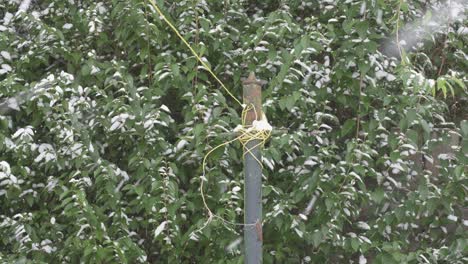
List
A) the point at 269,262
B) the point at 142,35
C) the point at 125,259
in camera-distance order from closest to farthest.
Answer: the point at 125,259
the point at 269,262
the point at 142,35

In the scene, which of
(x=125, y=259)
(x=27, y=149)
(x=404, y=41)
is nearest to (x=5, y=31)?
(x=27, y=149)

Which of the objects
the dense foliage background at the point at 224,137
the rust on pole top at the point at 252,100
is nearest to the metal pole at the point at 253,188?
the rust on pole top at the point at 252,100

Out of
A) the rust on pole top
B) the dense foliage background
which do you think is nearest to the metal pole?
the rust on pole top

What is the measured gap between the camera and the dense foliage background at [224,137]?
280 centimetres

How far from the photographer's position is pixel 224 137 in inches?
108

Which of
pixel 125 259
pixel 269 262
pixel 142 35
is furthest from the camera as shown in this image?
pixel 142 35

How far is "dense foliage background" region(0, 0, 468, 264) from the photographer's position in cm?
280

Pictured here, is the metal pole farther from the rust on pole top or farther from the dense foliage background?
the dense foliage background

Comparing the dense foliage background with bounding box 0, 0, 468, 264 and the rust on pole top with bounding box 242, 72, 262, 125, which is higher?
the rust on pole top with bounding box 242, 72, 262, 125

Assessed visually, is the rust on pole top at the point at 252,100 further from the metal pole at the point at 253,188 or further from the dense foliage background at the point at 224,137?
the dense foliage background at the point at 224,137

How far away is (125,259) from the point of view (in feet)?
8.77

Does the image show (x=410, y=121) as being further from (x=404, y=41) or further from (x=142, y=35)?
(x=142, y=35)

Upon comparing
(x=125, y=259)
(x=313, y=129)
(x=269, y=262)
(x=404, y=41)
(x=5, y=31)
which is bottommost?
(x=269, y=262)

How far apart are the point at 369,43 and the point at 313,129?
463 mm
